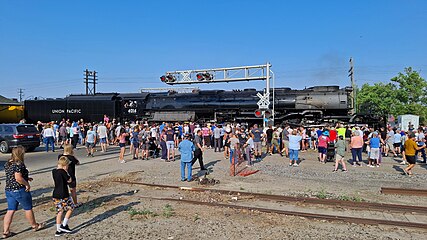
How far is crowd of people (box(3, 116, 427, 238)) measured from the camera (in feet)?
18.7

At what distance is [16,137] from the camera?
56.6ft

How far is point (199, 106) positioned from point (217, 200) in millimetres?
17861

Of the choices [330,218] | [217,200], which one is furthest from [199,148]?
[330,218]

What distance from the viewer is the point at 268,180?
10.7m

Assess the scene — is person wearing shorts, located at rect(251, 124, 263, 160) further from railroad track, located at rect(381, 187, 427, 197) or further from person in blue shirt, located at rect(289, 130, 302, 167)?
railroad track, located at rect(381, 187, 427, 197)

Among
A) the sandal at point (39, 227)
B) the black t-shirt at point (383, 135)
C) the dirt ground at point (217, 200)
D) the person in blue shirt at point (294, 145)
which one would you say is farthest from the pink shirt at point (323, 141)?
the sandal at point (39, 227)

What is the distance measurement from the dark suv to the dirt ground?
20.6ft

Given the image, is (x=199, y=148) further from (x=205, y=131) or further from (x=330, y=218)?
(x=205, y=131)

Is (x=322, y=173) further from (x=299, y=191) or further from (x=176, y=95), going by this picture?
(x=176, y=95)

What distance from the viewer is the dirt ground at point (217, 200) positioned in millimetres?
6020

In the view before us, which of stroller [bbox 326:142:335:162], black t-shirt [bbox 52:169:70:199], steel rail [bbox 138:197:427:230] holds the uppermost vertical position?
black t-shirt [bbox 52:169:70:199]

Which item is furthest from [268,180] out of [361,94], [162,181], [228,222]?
[361,94]

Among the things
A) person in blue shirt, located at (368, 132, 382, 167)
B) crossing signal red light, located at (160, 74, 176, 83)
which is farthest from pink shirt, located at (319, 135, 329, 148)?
crossing signal red light, located at (160, 74, 176, 83)

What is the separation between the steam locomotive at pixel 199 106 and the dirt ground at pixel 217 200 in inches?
339
